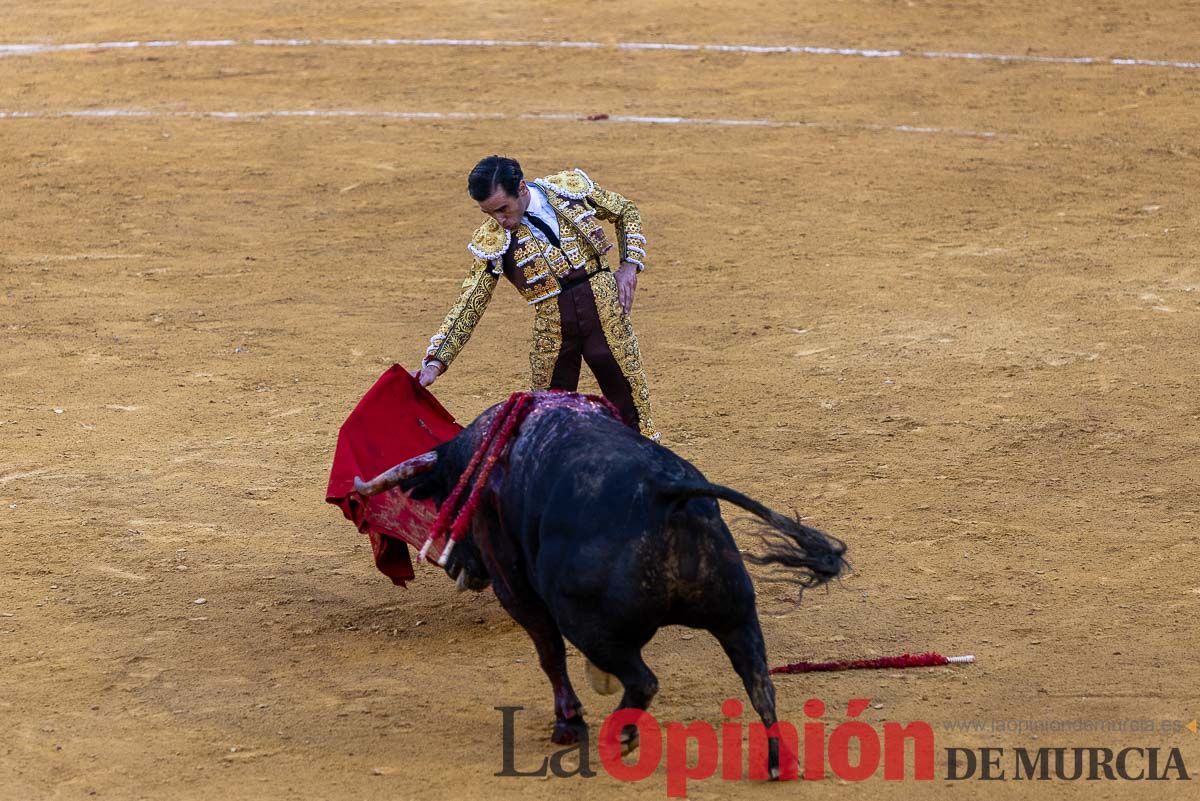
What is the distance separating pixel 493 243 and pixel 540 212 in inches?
8.4

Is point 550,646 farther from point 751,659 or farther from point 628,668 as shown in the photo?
point 751,659

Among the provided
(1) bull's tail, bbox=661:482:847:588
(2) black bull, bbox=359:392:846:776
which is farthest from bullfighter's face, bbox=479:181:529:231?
(1) bull's tail, bbox=661:482:847:588

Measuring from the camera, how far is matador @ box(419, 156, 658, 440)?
592 cm

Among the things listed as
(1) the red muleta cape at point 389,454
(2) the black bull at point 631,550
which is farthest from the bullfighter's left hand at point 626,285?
(2) the black bull at point 631,550

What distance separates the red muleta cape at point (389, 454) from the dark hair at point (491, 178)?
77 centimetres

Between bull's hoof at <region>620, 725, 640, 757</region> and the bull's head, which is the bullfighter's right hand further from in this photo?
bull's hoof at <region>620, 725, 640, 757</region>

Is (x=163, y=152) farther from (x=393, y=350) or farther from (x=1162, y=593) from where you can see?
(x=1162, y=593)

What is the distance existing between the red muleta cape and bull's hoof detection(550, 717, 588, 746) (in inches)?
35.7

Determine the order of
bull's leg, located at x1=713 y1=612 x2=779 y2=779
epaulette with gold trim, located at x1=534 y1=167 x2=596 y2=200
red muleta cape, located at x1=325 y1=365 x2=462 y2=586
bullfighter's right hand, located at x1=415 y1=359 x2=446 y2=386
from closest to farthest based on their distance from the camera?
1. bull's leg, located at x1=713 y1=612 x2=779 y2=779
2. red muleta cape, located at x1=325 y1=365 x2=462 y2=586
3. bullfighter's right hand, located at x1=415 y1=359 x2=446 y2=386
4. epaulette with gold trim, located at x1=534 y1=167 x2=596 y2=200

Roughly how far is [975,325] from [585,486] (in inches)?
195

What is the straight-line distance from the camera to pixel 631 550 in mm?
4316

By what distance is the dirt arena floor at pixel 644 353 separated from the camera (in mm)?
5215

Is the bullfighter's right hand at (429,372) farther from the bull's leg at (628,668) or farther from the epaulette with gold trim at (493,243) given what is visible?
the bull's leg at (628,668)

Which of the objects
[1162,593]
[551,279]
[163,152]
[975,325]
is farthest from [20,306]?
[1162,593]
